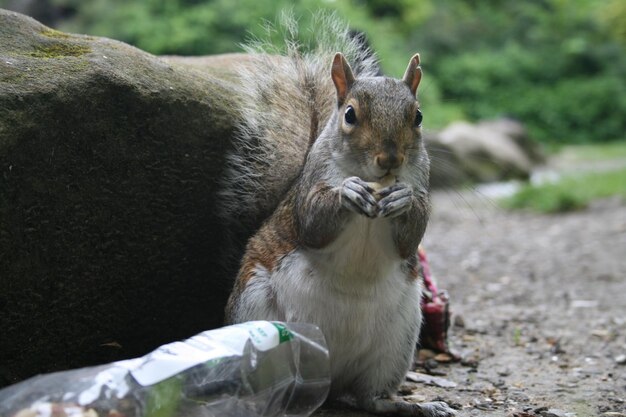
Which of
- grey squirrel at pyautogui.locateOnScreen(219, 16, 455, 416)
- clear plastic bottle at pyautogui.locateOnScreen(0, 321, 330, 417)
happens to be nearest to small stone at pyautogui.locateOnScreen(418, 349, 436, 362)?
grey squirrel at pyautogui.locateOnScreen(219, 16, 455, 416)

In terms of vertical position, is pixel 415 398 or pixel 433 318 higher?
pixel 433 318

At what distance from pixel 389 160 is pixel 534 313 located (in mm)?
2586

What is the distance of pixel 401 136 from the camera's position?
8.20ft

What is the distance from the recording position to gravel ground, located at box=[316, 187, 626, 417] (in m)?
3.12

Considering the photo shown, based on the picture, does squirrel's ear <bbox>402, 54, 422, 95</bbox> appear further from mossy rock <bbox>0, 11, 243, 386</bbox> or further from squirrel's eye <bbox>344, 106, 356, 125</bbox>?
mossy rock <bbox>0, 11, 243, 386</bbox>

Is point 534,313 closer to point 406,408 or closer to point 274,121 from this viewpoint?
point 406,408

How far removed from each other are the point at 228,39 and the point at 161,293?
28.7 feet

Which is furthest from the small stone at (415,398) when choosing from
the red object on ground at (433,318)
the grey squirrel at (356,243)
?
the red object on ground at (433,318)

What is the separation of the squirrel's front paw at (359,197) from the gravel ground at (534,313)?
0.76 m

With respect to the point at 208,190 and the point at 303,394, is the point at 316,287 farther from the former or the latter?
the point at 208,190

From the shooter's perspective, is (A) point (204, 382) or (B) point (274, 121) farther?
(B) point (274, 121)

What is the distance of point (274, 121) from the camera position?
3.06 meters

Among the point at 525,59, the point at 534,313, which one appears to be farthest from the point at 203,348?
the point at 525,59

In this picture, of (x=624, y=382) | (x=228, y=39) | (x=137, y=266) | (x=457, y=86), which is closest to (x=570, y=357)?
(x=624, y=382)
